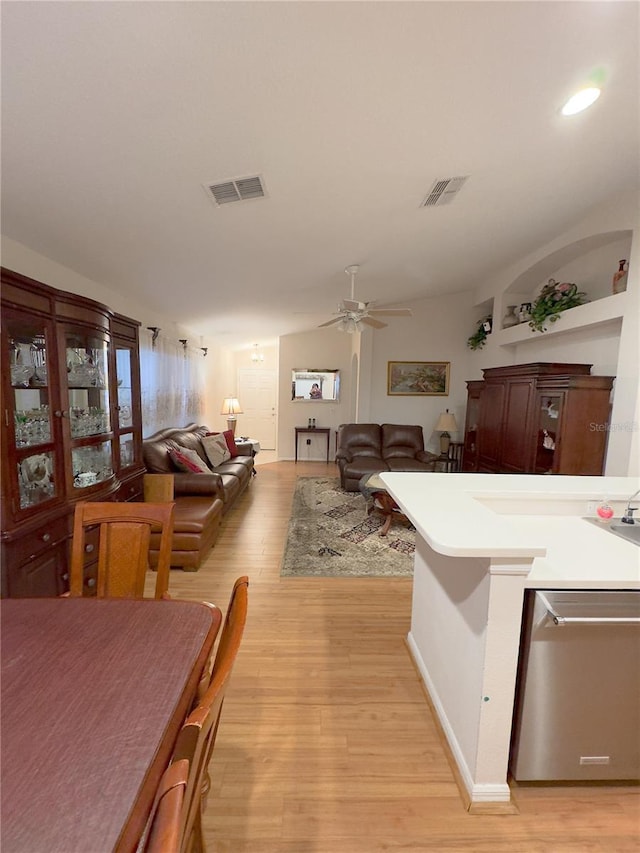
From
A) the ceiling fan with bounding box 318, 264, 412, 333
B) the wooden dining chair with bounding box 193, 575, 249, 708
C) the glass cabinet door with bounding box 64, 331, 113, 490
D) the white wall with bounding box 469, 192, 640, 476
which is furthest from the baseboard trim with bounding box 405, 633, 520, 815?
the ceiling fan with bounding box 318, 264, 412, 333

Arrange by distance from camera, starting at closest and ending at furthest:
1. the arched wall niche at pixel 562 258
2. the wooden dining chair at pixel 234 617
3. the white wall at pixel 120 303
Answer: the wooden dining chair at pixel 234 617
the white wall at pixel 120 303
the arched wall niche at pixel 562 258

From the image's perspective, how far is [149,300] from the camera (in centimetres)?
388

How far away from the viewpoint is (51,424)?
6.75 feet

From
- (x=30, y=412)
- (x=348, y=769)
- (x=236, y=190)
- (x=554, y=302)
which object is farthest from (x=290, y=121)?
(x=554, y=302)

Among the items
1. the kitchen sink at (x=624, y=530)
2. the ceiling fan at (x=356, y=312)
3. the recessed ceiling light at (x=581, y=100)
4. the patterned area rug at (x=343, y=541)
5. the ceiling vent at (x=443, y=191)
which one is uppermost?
the recessed ceiling light at (x=581, y=100)

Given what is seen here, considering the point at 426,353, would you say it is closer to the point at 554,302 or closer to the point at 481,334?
the point at 481,334

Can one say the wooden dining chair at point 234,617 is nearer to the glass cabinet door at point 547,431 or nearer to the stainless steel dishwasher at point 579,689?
the stainless steel dishwasher at point 579,689

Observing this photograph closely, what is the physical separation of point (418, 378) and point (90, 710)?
20.4ft

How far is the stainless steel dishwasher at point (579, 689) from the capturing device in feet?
4.05

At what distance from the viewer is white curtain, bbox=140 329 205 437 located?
4.12 m

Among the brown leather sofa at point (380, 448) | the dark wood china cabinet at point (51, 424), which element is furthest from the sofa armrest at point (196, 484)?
the brown leather sofa at point (380, 448)

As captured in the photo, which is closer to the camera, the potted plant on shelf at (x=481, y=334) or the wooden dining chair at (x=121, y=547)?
the wooden dining chair at (x=121, y=547)

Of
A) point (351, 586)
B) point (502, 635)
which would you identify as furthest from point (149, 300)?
point (502, 635)

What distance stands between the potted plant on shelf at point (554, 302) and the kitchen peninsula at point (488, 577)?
8.54ft
